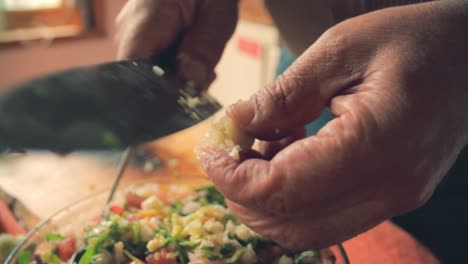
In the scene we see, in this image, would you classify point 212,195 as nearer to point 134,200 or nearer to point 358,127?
point 134,200

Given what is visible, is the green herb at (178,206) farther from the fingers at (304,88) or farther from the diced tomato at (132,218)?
the fingers at (304,88)

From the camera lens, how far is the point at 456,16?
52 centimetres

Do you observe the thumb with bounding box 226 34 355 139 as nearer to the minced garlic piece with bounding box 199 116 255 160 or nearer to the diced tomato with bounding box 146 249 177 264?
the minced garlic piece with bounding box 199 116 255 160

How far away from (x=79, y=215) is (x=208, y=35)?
393 millimetres

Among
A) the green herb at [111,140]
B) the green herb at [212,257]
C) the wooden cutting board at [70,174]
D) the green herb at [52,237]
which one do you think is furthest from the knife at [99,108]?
the wooden cutting board at [70,174]

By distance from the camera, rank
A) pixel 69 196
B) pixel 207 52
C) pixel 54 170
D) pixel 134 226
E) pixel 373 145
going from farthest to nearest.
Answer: pixel 54 170
pixel 69 196
pixel 207 52
pixel 134 226
pixel 373 145

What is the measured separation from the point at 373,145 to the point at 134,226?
400 mm

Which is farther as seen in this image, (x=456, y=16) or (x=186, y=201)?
(x=186, y=201)

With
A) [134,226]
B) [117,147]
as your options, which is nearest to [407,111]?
[117,147]

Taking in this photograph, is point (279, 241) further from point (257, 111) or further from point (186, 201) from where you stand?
point (186, 201)

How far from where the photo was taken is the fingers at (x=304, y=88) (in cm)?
50

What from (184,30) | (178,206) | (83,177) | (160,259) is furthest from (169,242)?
(83,177)

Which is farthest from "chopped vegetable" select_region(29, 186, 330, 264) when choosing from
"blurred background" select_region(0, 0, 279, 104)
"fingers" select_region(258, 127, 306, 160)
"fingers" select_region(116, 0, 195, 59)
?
"blurred background" select_region(0, 0, 279, 104)

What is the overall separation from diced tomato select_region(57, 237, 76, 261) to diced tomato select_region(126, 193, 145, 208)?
124mm
